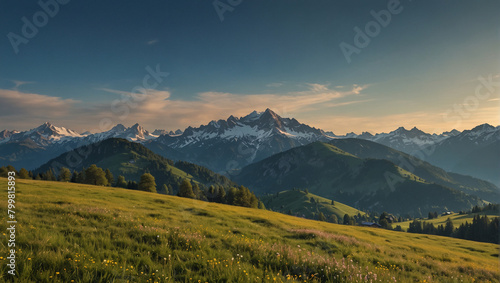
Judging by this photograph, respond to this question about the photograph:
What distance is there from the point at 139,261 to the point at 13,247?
3.80 meters

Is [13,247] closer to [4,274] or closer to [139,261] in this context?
[4,274]

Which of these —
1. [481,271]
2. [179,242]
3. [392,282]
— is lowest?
[481,271]

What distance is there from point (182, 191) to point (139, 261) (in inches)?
3427

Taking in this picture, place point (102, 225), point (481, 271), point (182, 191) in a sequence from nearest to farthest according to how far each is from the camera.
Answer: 1. point (102, 225)
2. point (481, 271)
3. point (182, 191)

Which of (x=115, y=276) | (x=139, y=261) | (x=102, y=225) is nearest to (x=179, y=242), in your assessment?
(x=139, y=261)

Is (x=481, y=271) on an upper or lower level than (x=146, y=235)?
lower

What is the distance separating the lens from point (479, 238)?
443ft

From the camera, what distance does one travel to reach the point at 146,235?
10.2 meters

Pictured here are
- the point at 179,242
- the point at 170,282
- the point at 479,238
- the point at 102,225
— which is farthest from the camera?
the point at 479,238

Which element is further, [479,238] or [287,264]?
Answer: [479,238]

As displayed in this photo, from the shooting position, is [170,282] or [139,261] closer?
[170,282]

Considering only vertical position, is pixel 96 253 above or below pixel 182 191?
above

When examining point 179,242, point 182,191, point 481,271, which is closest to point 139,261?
point 179,242

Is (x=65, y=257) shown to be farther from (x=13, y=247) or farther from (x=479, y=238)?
(x=479, y=238)
